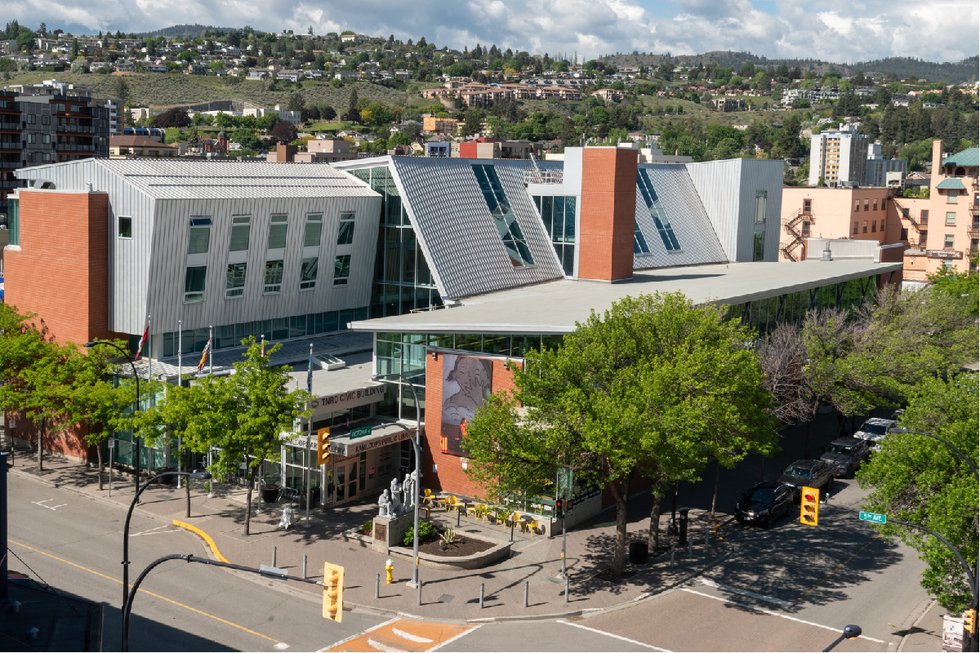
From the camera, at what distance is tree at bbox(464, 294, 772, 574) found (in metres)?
33.8

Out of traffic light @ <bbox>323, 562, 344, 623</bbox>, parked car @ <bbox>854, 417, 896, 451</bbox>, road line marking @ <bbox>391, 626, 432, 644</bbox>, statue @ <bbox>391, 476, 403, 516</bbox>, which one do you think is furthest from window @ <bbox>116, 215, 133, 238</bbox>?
parked car @ <bbox>854, 417, 896, 451</bbox>

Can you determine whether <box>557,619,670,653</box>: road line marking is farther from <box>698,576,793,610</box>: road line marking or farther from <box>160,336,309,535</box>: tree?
<box>160,336,309,535</box>: tree

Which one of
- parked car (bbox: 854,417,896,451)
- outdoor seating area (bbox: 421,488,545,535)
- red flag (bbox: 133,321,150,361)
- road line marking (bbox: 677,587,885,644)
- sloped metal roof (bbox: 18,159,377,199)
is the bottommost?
road line marking (bbox: 677,587,885,644)

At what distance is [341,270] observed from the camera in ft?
187

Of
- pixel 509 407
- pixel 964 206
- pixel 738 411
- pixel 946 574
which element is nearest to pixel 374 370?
pixel 509 407

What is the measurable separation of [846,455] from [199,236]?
31417 millimetres

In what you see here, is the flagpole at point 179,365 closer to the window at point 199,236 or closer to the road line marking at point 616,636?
the window at point 199,236

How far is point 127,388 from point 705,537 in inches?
927

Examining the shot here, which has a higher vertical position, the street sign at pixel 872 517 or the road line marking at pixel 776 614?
the street sign at pixel 872 517

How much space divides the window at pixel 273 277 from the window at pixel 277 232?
88 centimetres

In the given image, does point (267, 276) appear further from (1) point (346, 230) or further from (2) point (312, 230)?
(1) point (346, 230)

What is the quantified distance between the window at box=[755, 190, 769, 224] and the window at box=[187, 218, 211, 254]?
43.8 meters

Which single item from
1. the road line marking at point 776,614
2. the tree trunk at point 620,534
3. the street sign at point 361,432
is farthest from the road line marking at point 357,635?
the road line marking at point 776,614

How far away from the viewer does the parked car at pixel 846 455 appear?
5047cm
